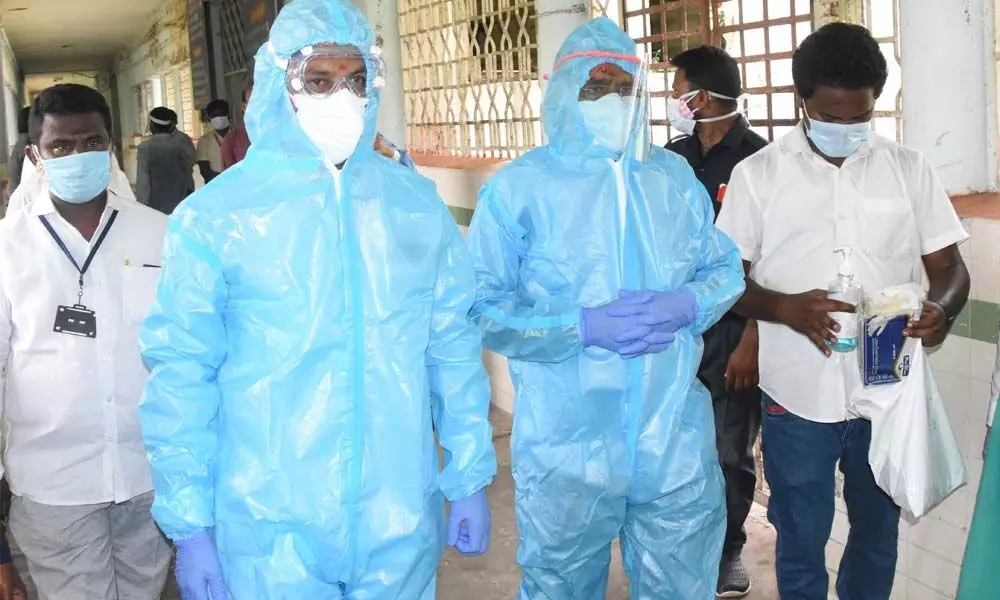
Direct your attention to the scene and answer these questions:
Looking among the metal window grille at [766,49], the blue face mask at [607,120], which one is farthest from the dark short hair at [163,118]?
the blue face mask at [607,120]

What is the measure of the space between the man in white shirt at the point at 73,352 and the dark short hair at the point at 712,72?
1666 mm

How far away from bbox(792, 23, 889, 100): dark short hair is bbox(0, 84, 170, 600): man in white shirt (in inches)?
61.0

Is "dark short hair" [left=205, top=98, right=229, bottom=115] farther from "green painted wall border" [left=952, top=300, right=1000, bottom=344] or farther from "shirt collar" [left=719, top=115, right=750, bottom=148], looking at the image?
"green painted wall border" [left=952, top=300, right=1000, bottom=344]

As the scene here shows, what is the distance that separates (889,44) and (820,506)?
4.82 ft

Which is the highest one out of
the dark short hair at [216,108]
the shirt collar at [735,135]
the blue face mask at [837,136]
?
the dark short hair at [216,108]

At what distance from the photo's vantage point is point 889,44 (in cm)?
316

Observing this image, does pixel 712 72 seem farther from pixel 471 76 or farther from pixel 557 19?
pixel 471 76

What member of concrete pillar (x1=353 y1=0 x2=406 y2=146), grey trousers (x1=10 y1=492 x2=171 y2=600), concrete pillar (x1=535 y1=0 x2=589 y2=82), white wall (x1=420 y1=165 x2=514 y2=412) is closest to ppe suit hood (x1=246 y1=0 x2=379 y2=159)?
grey trousers (x1=10 y1=492 x2=171 y2=600)

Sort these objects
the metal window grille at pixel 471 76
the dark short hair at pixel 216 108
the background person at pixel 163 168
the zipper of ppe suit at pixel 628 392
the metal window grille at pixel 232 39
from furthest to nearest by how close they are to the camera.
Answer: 1. the metal window grille at pixel 232 39
2. the dark short hair at pixel 216 108
3. the background person at pixel 163 168
4. the metal window grille at pixel 471 76
5. the zipper of ppe suit at pixel 628 392

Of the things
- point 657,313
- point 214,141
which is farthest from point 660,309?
point 214,141

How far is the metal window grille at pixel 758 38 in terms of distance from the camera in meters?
3.56

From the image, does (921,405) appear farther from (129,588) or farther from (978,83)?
(129,588)

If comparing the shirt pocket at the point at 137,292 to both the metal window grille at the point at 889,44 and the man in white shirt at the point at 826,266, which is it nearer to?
the man in white shirt at the point at 826,266

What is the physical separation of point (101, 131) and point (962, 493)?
2280 mm
